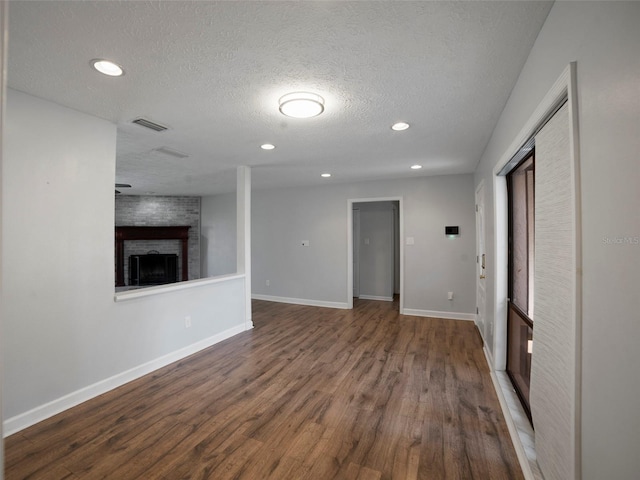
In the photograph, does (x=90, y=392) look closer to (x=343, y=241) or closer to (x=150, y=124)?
(x=150, y=124)

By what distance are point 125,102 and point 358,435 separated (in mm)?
3010

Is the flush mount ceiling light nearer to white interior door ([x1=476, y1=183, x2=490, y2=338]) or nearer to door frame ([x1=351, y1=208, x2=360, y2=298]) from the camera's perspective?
white interior door ([x1=476, y1=183, x2=490, y2=338])

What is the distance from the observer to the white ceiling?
1330 mm

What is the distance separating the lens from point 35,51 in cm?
160

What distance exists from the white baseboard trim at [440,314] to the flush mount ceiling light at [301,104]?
13.0 feet

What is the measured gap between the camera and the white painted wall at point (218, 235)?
22.7 ft

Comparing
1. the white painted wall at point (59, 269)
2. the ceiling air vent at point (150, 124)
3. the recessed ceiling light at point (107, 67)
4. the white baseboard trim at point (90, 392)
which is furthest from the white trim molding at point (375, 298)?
the recessed ceiling light at point (107, 67)

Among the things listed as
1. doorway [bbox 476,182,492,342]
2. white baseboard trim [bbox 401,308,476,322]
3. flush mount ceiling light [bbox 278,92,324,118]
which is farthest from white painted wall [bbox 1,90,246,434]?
white baseboard trim [bbox 401,308,476,322]

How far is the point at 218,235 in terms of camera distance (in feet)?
23.3

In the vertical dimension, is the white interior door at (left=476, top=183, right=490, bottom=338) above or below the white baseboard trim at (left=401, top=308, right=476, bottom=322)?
above

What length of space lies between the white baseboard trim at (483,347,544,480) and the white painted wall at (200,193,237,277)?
19.0 feet

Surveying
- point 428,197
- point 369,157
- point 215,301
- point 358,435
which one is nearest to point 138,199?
point 215,301

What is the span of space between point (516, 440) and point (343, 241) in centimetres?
396

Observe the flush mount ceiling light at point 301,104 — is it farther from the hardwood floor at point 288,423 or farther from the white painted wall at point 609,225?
the hardwood floor at point 288,423
